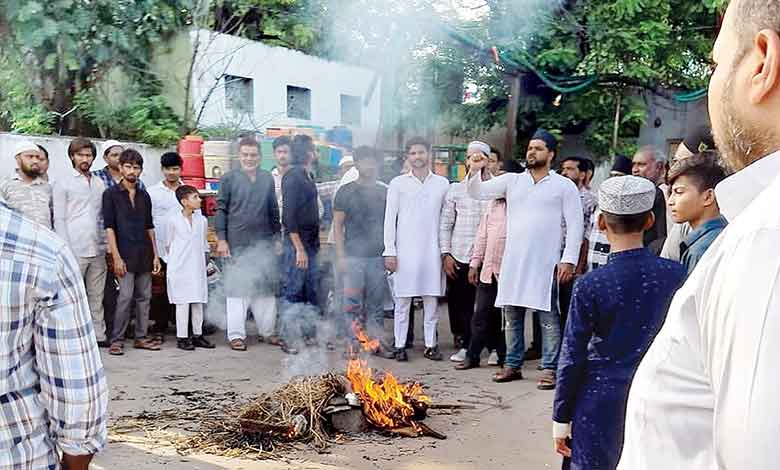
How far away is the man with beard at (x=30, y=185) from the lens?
664 centimetres

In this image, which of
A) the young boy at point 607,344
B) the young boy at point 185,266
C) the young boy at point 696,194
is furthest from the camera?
the young boy at point 185,266

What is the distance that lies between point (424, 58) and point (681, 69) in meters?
4.64

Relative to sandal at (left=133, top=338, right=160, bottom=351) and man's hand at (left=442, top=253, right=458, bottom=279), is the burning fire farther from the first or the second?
sandal at (left=133, top=338, right=160, bottom=351)

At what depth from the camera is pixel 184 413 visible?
5.25 meters

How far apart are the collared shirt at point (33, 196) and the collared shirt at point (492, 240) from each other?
4.00 m

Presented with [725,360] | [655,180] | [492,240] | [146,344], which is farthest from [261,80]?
[725,360]

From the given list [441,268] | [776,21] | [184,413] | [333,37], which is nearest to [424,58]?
[333,37]

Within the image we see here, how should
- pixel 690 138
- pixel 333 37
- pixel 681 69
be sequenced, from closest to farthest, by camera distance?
pixel 690 138
pixel 333 37
pixel 681 69

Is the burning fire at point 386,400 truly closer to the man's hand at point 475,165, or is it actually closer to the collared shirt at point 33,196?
the man's hand at point 475,165

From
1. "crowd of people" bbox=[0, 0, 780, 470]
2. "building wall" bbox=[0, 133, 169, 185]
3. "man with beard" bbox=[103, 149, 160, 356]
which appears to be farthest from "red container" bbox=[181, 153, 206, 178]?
"man with beard" bbox=[103, 149, 160, 356]

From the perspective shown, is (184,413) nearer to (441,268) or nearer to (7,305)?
(441,268)

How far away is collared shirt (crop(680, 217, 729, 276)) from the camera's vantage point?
10.8 feet

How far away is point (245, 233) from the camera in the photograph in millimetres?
7281

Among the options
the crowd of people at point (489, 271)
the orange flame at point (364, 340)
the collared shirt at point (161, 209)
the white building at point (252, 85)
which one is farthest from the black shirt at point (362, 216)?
the white building at point (252, 85)
